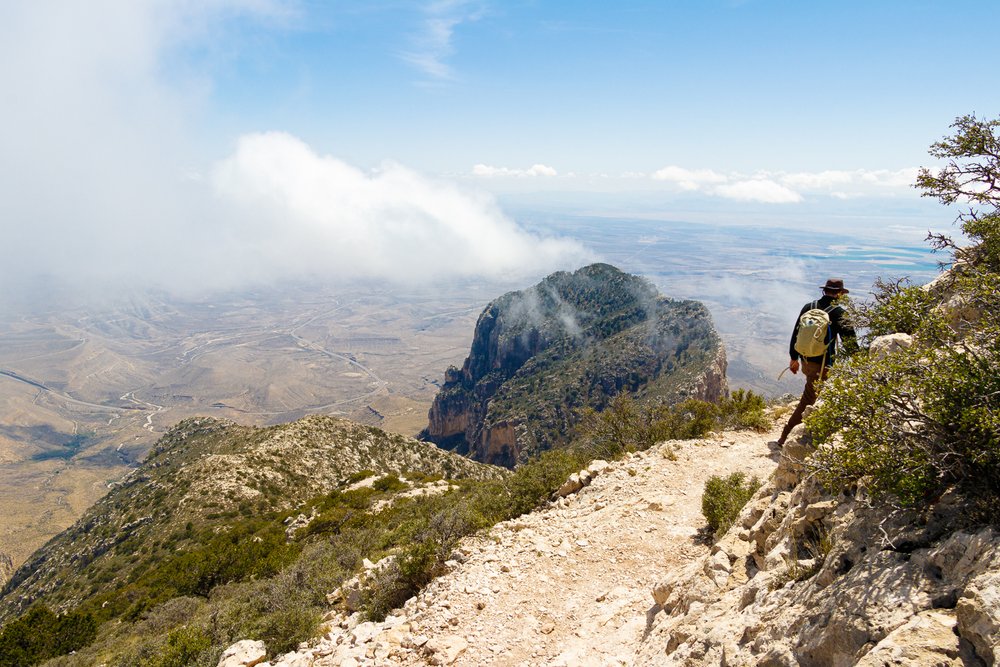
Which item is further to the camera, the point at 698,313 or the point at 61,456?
the point at 61,456

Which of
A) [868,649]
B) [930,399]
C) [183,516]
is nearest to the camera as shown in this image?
[868,649]

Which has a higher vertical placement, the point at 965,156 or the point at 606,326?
the point at 965,156

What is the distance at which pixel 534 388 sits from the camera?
96.6 m

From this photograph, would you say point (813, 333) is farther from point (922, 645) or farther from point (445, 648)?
point (445, 648)

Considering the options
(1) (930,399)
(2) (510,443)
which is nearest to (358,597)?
(1) (930,399)

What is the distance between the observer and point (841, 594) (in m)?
4.41

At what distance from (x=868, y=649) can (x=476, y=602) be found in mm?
6969

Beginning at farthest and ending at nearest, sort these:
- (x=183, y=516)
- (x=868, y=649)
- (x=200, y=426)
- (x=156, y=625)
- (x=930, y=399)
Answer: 1. (x=200, y=426)
2. (x=183, y=516)
3. (x=156, y=625)
4. (x=930, y=399)
5. (x=868, y=649)

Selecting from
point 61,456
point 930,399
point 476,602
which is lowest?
point 61,456

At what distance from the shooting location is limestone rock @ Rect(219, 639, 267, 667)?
30.1 feet

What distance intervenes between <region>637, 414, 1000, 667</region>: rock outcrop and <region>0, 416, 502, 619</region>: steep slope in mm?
37049

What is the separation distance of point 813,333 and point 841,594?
6584 millimetres

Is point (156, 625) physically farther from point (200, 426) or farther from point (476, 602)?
point (200, 426)

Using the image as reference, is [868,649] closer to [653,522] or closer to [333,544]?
[653,522]
